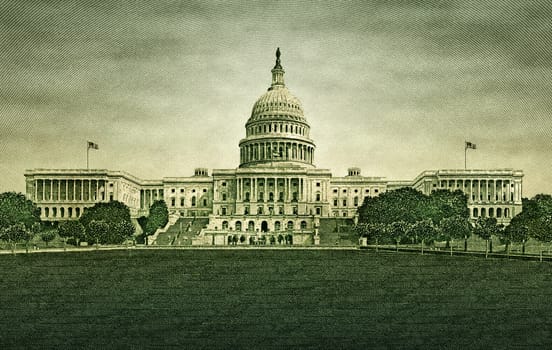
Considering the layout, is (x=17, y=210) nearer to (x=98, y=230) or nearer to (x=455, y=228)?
(x=98, y=230)

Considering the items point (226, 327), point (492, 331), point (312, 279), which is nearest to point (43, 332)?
point (226, 327)

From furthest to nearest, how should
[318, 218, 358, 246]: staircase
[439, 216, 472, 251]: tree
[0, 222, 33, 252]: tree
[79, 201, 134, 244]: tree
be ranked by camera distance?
1. [318, 218, 358, 246]: staircase
2. [79, 201, 134, 244]: tree
3. [0, 222, 33, 252]: tree
4. [439, 216, 472, 251]: tree

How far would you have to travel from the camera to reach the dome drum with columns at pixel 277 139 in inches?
7544

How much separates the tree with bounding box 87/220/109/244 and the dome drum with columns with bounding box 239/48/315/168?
81900 mm

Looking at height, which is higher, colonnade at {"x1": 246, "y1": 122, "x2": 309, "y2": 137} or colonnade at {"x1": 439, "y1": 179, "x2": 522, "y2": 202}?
colonnade at {"x1": 246, "y1": 122, "x2": 309, "y2": 137}

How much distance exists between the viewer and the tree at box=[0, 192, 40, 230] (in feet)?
385

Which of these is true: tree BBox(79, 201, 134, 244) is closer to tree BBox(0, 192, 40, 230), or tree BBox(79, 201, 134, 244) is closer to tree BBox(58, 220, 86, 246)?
tree BBox(58, 220, 86, 246)

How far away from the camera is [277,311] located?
1177 inches

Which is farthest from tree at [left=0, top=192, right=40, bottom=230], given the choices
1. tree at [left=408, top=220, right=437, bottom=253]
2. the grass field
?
the grass field

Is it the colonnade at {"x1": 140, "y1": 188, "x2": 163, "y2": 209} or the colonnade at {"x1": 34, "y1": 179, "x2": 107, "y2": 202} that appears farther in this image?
the colonnade at {"x1": 140, "y1": 188, "x2": 163, "y2": 209}

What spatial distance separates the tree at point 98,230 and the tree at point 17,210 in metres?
12.9

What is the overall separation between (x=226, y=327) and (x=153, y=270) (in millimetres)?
32795

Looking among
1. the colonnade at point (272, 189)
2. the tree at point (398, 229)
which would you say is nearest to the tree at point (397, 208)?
the tree at point (398, 229)

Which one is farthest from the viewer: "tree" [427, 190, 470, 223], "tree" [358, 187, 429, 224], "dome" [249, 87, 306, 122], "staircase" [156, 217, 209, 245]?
"dome" [249, 87, 306, 122]
